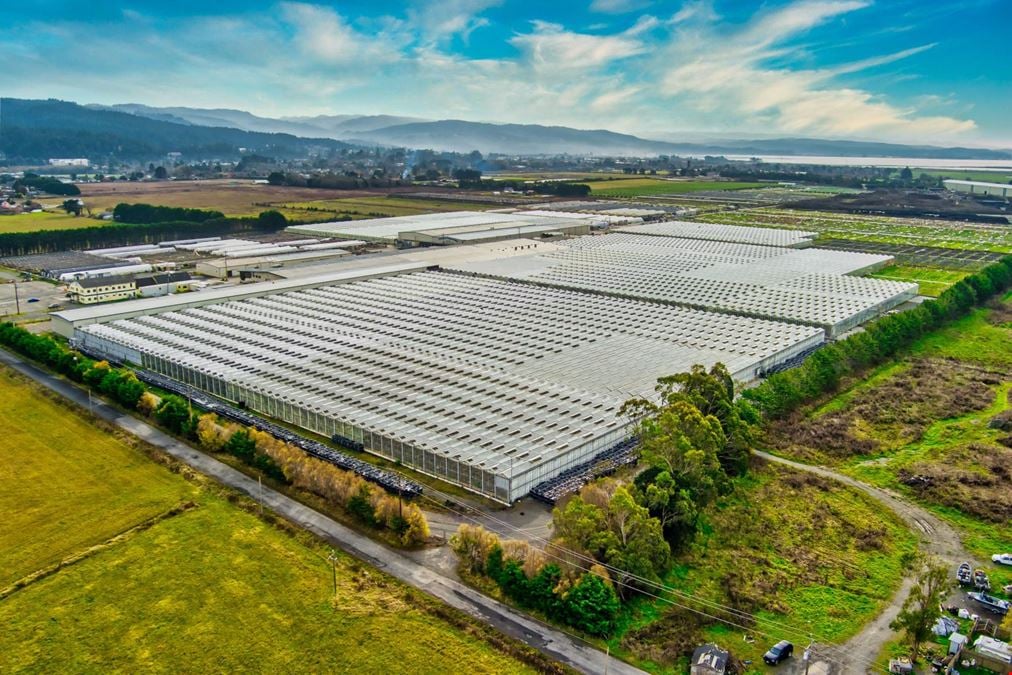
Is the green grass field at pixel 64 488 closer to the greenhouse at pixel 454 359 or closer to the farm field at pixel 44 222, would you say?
the greenhouse at pixel 454 359

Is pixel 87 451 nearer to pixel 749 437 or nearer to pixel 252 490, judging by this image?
pixel 252 490

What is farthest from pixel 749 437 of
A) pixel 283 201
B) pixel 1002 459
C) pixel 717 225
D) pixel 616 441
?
pixel 283 201

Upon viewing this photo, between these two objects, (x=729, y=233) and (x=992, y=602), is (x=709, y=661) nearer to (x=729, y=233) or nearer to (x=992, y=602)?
(x=992, y=602)

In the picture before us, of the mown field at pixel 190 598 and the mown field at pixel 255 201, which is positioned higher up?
the mown field at pixel 255 201

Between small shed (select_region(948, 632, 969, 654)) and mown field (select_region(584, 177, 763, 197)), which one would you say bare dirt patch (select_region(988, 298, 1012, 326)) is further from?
mown field (select_region(584, 177, 763, 197))

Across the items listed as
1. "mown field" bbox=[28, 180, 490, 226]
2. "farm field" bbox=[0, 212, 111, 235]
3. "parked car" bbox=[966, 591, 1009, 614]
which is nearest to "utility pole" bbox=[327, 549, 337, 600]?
"parked car" bbox=[966, 591, 1009, 614]

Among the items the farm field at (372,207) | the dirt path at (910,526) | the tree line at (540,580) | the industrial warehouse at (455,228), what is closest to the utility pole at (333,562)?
the tree line at (540,580)

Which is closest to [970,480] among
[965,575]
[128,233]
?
[965,575]
